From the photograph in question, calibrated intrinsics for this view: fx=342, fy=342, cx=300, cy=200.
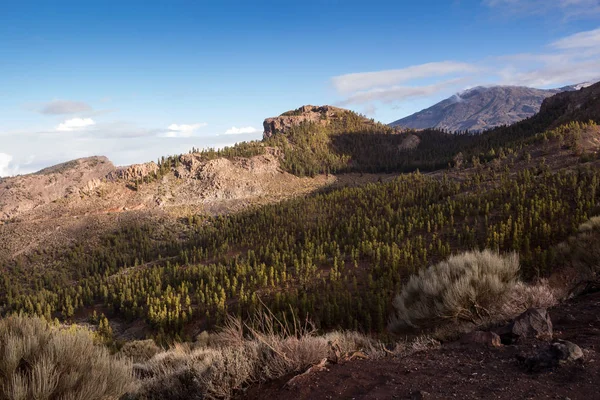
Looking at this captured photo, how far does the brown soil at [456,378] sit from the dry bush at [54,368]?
2.29 metres

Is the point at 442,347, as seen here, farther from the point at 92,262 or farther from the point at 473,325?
the point at 92,262

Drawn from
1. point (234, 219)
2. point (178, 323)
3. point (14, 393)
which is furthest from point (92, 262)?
Answer: point (14, 393)

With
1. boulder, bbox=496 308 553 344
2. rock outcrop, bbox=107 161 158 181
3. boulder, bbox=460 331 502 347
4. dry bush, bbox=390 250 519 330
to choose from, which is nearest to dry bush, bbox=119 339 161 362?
dry bush, bbox=390 250 519 330

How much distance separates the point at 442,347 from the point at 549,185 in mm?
32675

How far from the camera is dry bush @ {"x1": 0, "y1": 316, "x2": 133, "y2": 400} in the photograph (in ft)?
16.3

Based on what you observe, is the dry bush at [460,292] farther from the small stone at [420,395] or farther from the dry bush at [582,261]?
the small stone at [420,395]

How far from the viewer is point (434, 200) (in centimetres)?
4116

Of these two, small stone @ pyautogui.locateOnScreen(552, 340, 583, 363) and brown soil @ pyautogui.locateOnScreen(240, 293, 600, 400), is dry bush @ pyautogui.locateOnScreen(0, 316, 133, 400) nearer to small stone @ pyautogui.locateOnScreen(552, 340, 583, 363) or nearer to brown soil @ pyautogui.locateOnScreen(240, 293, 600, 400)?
brown soil @ pyautogui.locateOnScreen(240, 293, 600, 400)

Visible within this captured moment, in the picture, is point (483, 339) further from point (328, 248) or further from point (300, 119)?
point (300, 119)

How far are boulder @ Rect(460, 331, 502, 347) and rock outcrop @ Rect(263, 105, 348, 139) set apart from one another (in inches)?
4829

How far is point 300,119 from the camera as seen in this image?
132m

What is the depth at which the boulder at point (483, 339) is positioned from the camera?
662 cm

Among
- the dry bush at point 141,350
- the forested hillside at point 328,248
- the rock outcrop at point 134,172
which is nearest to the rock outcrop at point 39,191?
the rock outcrop at point 134,172

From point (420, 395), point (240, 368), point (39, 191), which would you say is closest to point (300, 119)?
point (39, 191)
